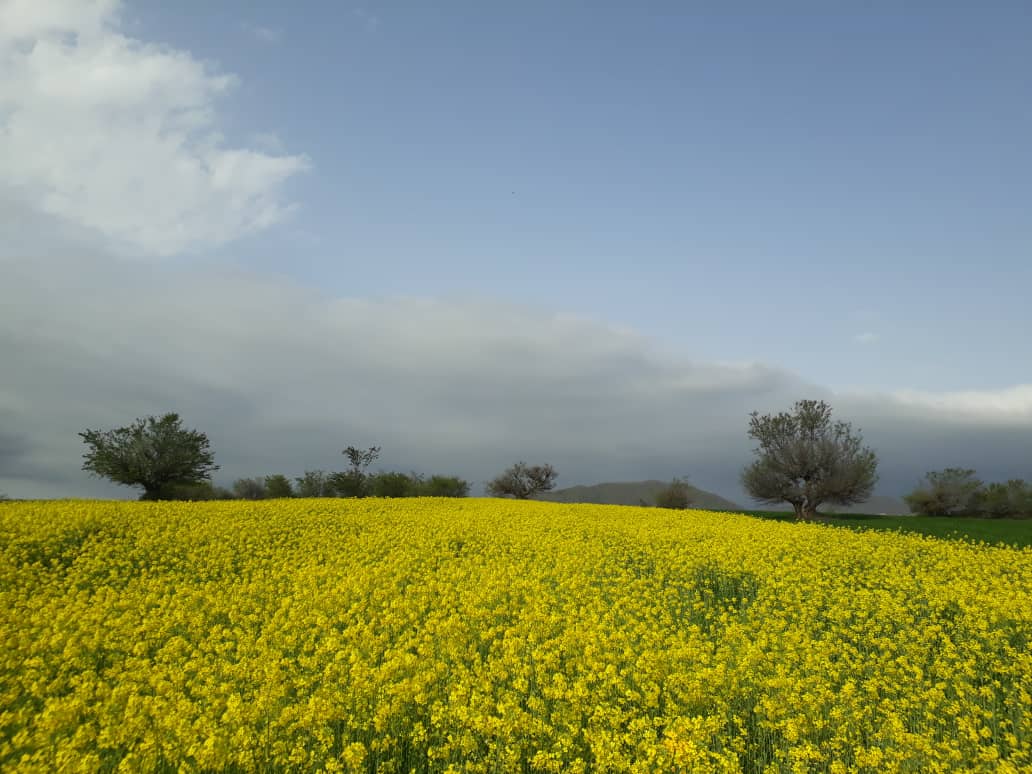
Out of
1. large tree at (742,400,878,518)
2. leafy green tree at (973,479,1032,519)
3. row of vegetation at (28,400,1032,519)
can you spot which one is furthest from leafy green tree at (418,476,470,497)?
leafy green tree at (973,479,1032,519)

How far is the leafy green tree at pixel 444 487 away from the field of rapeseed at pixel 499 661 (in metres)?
40.8

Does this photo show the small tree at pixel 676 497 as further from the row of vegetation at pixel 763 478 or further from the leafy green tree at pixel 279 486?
the leafy green tree at pixel 279 486

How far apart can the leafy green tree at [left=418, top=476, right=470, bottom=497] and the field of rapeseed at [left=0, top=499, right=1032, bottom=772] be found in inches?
1606

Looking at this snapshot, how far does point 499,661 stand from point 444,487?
54979mm

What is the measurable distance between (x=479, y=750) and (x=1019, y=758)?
725 centimetres

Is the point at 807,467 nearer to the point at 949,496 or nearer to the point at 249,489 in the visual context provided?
the point at 949,496

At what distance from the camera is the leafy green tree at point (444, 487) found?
200 feet

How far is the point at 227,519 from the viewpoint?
81.3ft

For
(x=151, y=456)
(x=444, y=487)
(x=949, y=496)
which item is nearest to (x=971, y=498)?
(x=949, y=496)

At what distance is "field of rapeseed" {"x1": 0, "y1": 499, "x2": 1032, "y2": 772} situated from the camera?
6.51 meters

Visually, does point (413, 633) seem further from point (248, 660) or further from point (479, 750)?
point (479, 750)

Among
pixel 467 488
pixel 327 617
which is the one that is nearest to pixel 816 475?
pixel 467 488

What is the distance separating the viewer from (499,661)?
313 inches

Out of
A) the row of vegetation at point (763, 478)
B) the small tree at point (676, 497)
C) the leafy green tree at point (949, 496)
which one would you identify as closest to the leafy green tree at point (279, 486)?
the row of vegetation at point (763, 478)
